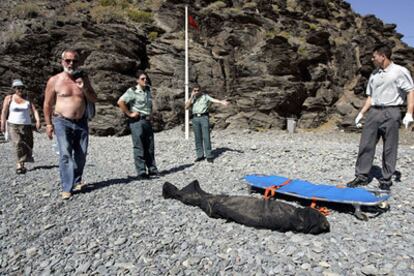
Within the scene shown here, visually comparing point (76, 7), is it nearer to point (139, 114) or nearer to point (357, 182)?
point (139, 114)

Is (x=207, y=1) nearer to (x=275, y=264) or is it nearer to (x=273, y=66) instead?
(x=273, y=66)

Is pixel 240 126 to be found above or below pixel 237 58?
below

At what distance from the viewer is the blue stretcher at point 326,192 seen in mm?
4289

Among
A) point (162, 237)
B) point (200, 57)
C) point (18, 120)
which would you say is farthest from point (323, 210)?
point (200, 57)

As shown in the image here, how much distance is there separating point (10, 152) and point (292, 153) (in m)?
9.13

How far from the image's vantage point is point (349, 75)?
1096 inches

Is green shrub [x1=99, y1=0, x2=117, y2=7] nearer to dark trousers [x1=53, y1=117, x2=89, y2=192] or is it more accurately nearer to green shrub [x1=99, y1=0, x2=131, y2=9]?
green shrub [x1=99, y1=0, x2=131, y2=9]

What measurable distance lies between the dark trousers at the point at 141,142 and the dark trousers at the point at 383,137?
4125 millimetres

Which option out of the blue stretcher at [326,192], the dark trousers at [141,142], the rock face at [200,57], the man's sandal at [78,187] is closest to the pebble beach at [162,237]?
the man's sandal at [78,187]

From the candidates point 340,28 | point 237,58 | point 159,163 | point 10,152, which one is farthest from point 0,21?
point 340,28

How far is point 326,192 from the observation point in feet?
15.6

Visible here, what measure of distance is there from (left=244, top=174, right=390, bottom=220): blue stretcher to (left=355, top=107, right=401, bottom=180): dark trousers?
766mm

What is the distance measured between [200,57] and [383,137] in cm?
1681

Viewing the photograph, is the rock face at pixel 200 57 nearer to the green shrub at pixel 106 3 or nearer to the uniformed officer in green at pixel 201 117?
the green shrub at pixel 106 3
